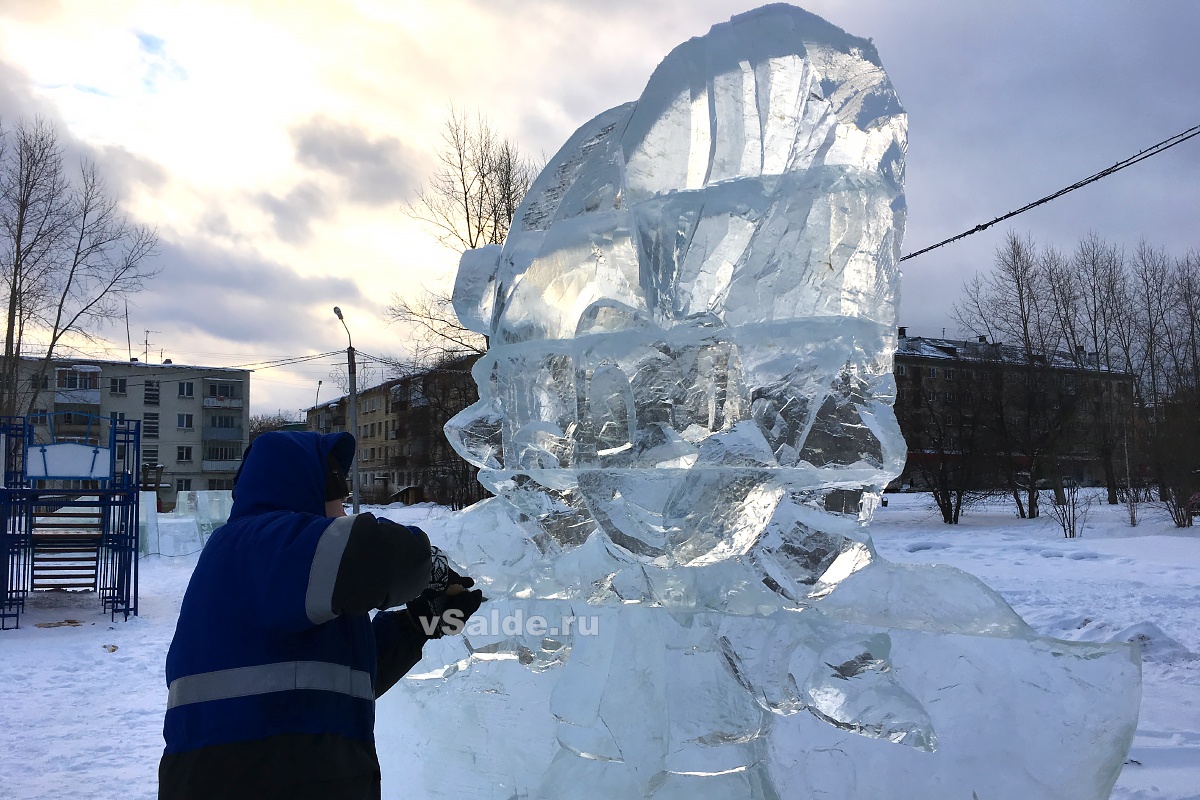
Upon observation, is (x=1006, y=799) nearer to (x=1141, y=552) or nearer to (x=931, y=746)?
(x=931, y=746)

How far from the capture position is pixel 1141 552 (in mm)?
10055

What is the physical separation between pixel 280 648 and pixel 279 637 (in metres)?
0.02

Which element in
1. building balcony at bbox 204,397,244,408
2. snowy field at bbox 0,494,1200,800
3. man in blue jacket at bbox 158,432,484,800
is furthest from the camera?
building balcony at bbox 204,397,244,408

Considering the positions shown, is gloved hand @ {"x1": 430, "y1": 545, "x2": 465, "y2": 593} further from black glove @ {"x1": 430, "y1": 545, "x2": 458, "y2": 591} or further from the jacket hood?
the jacket hood

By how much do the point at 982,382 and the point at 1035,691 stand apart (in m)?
19.5

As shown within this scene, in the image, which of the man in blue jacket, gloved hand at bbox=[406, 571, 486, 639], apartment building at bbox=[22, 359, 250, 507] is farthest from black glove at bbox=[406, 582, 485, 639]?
apartment building at bbox=[22, 359, 250, 507]

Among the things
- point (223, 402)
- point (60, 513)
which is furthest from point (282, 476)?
point (223, 402)

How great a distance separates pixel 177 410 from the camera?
44.0m

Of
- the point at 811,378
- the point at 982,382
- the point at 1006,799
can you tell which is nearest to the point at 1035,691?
the point at 1006,799

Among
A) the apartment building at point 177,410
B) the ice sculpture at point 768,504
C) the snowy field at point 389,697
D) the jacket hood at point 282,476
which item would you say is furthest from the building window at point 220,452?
the jacket hood at point 282,476

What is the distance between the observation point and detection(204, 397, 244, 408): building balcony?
4441cm

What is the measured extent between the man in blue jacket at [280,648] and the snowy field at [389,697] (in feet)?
4.77

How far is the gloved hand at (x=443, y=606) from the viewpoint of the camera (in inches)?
79.8

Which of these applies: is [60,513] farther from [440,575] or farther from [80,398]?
[80,398]
